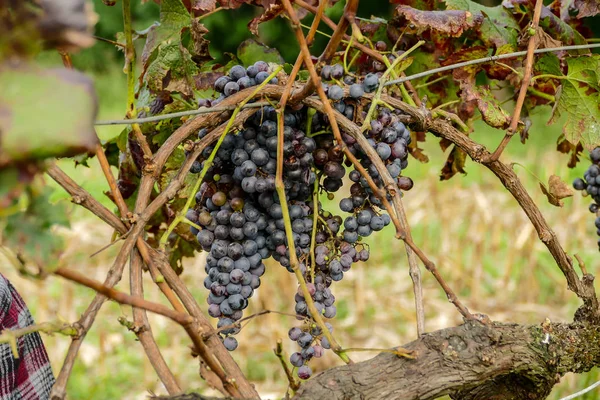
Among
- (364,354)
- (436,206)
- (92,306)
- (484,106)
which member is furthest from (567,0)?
(436,206)

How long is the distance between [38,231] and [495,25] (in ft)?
2.67

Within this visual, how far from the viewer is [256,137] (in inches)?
30.1

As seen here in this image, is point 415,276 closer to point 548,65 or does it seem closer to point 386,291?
point 548,65

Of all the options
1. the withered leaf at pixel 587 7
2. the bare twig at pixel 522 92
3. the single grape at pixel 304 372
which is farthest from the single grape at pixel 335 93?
the withered leaf at pixel 587 7

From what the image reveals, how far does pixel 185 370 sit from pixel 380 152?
2589 mm

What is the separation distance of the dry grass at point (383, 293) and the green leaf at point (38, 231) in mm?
2461

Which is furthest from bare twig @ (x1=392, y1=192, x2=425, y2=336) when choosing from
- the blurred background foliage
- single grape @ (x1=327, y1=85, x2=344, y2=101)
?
the blurred background foliage

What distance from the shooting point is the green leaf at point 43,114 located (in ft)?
1.09

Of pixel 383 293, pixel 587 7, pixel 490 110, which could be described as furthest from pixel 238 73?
pixel 383 293

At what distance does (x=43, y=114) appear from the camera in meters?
0.34

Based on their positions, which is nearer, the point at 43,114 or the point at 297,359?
the point at 43,114

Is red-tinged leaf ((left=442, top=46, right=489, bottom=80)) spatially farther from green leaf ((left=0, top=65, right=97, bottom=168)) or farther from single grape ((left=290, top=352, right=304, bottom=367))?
green leaf ((left=0, top=65, right=97, bottom=168))

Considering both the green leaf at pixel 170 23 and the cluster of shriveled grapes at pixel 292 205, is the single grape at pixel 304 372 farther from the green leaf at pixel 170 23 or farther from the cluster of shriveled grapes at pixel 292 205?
the green leaf at pixel 170 23

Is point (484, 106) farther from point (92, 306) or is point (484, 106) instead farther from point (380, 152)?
point (92, 306)
